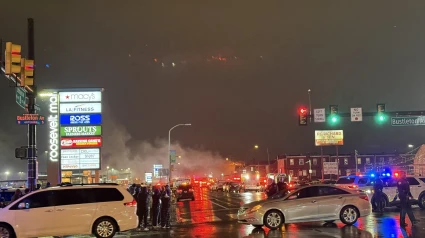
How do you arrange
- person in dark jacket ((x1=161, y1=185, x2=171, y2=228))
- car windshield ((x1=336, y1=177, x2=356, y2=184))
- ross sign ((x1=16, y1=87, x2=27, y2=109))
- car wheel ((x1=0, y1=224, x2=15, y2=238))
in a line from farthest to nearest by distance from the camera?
car windshield ((x1=336, y1=177, x2=356, y2=184)) → ross sign ((x1=16, y1=87, x2=27, y2=109)) → person in dark jacket ((x1=161, y1=185, x2=171, y2=228)) → car wheel ((x1=0, y1=224, x2=15, y2=238))

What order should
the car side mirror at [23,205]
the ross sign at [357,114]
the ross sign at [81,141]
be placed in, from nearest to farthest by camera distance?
the car side mirror at [23,205] → the ross sign at [81,141] → the ross sign at [357,114]

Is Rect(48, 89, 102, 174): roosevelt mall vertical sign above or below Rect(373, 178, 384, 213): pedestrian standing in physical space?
above

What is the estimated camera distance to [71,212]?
1384 centimetres

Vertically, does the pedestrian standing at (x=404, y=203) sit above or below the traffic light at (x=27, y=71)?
below

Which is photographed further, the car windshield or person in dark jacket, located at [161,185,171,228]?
the car windshield

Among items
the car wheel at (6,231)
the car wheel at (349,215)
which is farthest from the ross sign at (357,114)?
the car wheel at (6,231)

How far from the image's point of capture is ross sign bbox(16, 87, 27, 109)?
1823 centimetres

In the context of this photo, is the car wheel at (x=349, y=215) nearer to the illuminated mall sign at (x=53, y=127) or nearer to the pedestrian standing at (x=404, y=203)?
the pedestrian standing at (x=404, y=203)

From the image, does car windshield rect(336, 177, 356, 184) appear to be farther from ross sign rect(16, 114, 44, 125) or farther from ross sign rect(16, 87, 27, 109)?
ross sign rect(16, 87, 27, 109)

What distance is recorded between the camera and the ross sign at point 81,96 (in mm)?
33125

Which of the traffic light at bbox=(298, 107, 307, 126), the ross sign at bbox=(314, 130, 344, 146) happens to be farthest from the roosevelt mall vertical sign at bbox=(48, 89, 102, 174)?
the ross sign at bbox=(314, 130, 344, 146)

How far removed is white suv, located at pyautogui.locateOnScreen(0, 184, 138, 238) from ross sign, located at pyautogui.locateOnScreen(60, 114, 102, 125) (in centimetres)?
1936

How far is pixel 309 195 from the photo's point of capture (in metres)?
16.2

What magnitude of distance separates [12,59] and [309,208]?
36.9 feet
